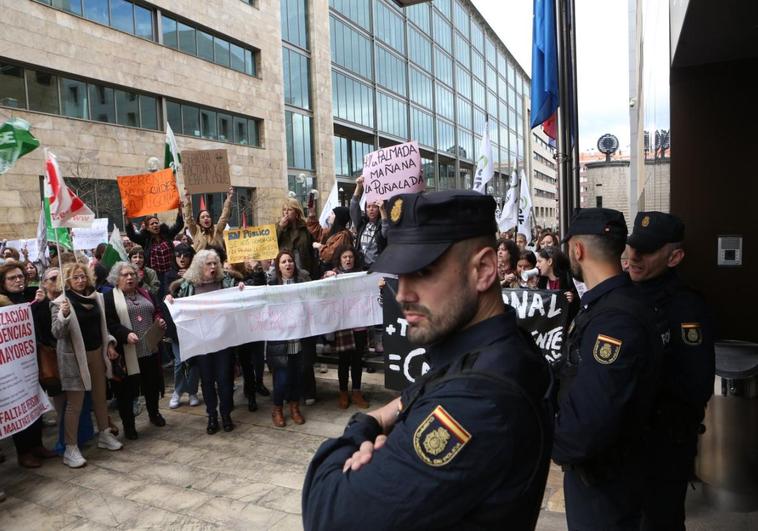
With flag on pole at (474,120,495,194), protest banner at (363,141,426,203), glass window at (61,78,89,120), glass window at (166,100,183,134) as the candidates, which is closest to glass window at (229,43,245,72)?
glass window at (166,100,183,134)

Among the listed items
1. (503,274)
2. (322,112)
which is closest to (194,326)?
(503,274)

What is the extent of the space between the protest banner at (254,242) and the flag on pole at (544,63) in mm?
3608

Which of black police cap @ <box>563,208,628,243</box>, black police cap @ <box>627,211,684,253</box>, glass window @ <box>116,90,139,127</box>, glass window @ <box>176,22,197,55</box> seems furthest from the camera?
glass window @ <box>176,22,197,55</box>

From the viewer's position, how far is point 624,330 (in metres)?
2.26

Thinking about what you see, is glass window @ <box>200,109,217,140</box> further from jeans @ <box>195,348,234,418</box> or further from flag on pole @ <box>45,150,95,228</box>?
jeans @ <box>195,348,234,418</box>

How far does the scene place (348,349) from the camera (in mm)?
6402

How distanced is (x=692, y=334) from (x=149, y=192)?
27.1 ft

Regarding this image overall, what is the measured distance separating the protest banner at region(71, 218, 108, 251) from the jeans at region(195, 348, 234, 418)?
634 cm

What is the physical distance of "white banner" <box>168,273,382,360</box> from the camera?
19.3 ft

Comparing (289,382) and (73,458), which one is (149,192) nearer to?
(289,382)

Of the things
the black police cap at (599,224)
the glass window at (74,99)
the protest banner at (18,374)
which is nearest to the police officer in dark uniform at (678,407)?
the black police cap at (599,224)

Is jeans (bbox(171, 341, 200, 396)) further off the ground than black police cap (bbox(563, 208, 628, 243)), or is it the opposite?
black police cap (bbox(563, 208, 628, 243))

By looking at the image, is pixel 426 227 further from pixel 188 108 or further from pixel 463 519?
pixel 188 108

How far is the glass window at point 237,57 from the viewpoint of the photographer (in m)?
26.8
